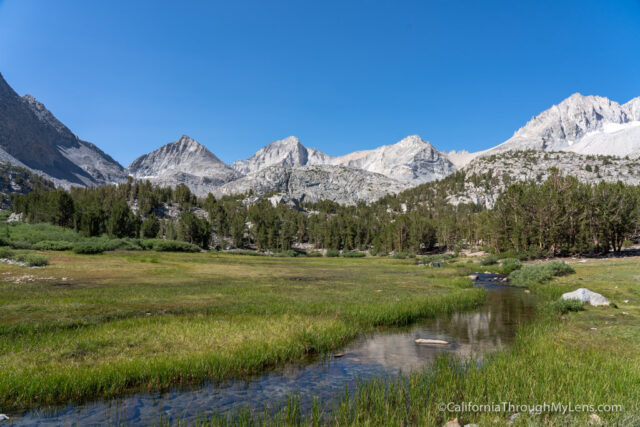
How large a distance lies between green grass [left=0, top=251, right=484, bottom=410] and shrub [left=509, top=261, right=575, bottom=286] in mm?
14843

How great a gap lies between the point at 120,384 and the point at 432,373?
11572 millimetres

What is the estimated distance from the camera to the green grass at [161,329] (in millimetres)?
12055

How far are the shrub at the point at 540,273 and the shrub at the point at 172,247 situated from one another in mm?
96371

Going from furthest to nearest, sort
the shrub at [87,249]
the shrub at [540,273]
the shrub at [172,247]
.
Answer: the shrub at [172,247], the shrub at [87,249], the shrub at [540,273]

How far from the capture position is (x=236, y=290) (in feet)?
113

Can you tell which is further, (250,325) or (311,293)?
(311,293)

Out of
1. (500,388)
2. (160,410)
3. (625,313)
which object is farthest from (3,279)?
(625,313)

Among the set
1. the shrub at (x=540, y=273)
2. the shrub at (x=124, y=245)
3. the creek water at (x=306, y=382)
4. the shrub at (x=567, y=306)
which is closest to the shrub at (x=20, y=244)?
the shrub at (x=124, y=245)

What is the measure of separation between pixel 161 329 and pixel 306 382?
971 centimetres

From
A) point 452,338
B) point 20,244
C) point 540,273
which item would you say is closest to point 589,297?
point 452,338

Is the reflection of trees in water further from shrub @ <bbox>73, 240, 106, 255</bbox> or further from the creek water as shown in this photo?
shrub @ <bbox>73, 240, 106, 255</bbox>

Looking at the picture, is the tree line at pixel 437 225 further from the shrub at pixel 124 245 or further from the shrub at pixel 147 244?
the shrub at pixel 124 245

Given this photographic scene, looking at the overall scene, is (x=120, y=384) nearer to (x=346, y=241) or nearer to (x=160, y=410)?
(x=160, y=410)

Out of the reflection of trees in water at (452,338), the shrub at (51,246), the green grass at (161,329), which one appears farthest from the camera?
the shrub at (51,246)
